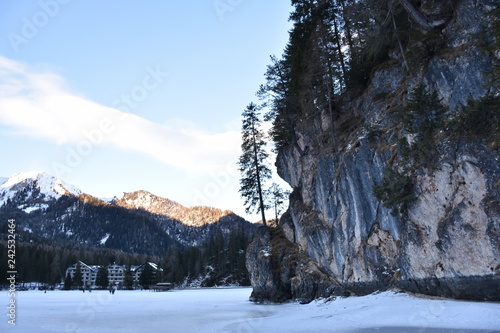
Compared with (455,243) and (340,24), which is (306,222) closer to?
(455,243)

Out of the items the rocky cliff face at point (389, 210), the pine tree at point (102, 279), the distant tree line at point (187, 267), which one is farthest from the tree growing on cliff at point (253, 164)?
the pine tree at point (102, 279)

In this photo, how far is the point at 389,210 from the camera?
18.7 m

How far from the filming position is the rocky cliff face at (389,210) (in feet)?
43.0

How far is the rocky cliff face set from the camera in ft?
43.0

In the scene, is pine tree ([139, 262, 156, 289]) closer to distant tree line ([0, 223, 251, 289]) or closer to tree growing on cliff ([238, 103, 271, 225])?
distant tree line ([0, 223, 251, 289])

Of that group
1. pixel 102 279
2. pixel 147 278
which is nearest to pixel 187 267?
pixel 147 278

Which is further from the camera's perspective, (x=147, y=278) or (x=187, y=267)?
(x=187, y=267)

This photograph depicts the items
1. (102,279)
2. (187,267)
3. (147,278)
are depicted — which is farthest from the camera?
(187,267)

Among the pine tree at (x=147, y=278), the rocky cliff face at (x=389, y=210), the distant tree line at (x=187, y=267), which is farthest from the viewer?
the pine tree at (x=147, y=278)

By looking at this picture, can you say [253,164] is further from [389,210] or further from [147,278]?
[147,278]

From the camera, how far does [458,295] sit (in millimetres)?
13992

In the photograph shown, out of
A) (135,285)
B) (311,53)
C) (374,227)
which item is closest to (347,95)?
(311,53)

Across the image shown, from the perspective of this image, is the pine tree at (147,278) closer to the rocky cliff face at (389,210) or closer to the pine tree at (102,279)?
the pine tree at (102,279)

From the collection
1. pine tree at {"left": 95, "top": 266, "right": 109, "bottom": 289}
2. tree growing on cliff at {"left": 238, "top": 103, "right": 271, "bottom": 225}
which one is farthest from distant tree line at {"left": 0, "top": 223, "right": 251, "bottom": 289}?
tree growing on cliff at {"left": 238, "top": 103, "right": 271, "bottom": 225}
